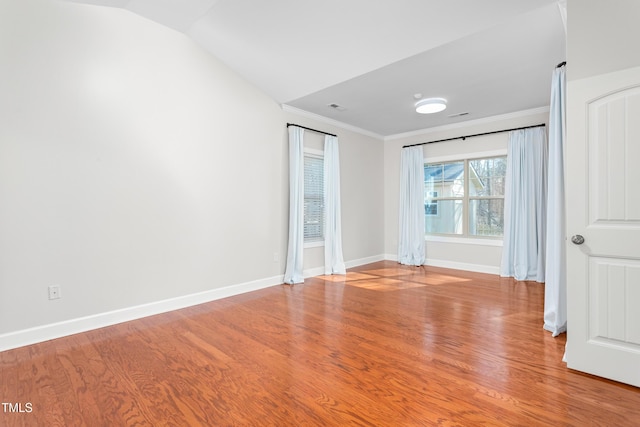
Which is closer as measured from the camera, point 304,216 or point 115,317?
point 115,317

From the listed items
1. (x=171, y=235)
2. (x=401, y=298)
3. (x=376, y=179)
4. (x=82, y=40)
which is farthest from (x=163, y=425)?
(x=376, y=179)

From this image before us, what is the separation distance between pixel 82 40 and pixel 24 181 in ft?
4.75

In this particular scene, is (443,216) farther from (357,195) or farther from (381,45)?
(381,45)

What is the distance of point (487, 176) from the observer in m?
5.49

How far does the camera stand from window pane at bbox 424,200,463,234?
587cm

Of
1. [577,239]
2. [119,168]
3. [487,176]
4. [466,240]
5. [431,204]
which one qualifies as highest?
[487,176]

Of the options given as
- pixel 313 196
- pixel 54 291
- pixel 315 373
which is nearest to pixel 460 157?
pixel 313 196

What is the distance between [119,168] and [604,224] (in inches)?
165

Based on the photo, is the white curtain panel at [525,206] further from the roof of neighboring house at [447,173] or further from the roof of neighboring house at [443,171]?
the roof of neighboring house at [443,171]

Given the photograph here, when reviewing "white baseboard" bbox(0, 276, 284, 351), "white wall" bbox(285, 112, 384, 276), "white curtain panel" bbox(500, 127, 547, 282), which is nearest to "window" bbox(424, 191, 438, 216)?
"white wall" bbox(285, 112, 384, 276)

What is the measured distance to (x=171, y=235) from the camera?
3.60 meters

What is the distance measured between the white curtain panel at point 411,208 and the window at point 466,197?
27 cm

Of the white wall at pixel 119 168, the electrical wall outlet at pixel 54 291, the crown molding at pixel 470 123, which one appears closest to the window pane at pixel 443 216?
the crown molding at pixel 470 123

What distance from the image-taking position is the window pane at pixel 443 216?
587cm
